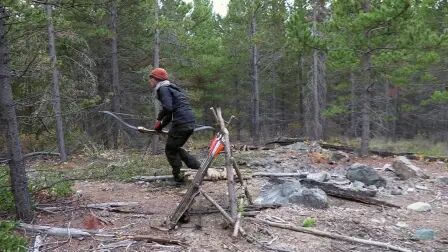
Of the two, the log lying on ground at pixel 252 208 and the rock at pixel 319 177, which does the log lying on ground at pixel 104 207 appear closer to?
the log lying on ground at pixel 252 208

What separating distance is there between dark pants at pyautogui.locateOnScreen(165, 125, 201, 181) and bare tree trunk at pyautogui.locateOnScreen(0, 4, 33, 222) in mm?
2591

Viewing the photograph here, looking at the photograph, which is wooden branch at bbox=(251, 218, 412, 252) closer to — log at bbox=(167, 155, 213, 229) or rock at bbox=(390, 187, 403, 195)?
log at bbox=(167, 155, 213, 229)

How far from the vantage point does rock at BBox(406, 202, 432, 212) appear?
7.45 meters

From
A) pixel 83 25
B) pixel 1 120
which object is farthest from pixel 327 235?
pixel 83 25

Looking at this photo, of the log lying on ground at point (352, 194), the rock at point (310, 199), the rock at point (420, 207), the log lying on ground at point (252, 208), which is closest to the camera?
the log lying on ground at point (252, 208)

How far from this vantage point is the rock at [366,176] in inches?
349

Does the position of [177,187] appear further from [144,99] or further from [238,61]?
[238,61]

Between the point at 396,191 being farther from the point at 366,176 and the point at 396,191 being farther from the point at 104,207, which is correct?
the point at 104,207

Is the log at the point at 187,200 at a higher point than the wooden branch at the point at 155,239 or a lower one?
higher

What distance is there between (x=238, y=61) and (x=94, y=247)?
23710 mm

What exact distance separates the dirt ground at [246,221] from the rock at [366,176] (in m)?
0.54

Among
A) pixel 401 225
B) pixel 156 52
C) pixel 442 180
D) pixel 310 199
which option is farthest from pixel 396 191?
pixel 156 52

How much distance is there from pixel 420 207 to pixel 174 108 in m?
4.69

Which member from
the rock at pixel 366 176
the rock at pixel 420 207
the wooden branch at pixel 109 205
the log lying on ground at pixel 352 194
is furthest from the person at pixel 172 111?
the rock at pixel 420 207
